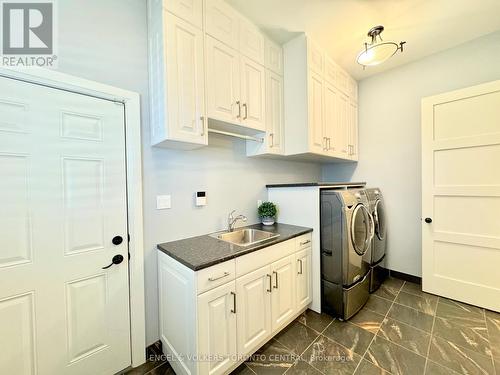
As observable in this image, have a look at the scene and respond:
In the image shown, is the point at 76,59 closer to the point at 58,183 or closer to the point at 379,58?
the point at 58,183

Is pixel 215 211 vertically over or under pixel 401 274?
over

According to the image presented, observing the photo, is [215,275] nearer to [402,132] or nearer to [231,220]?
[231,220]

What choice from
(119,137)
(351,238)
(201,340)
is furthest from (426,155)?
(119,137)

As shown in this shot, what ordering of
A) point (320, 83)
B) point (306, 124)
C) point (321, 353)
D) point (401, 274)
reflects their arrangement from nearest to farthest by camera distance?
1. point (321, 353)
2. point (306, 124)
3. point (320, 83)
4. point (401, 274)

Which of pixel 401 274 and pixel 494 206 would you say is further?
pixel 401 274

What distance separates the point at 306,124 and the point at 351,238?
122 cm

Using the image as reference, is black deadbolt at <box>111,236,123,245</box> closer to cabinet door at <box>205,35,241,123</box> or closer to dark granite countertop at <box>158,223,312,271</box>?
dark granite countertop at <box>158,223,312,271</box>

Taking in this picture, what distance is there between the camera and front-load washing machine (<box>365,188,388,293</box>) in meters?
2.44

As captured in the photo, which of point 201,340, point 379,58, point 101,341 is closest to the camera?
point 201,340

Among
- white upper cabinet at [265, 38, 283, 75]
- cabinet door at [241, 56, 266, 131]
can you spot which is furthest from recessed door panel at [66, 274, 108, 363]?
white upper cabinet at [265, 38, 283, 75]

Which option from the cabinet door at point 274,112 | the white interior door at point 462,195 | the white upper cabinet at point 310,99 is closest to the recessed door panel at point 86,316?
the cabinet door at point 274,112

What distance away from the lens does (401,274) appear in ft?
9.14

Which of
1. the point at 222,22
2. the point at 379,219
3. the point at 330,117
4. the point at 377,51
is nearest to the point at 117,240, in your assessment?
the point at 222,22

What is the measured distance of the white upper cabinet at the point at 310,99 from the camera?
6.97 ft
